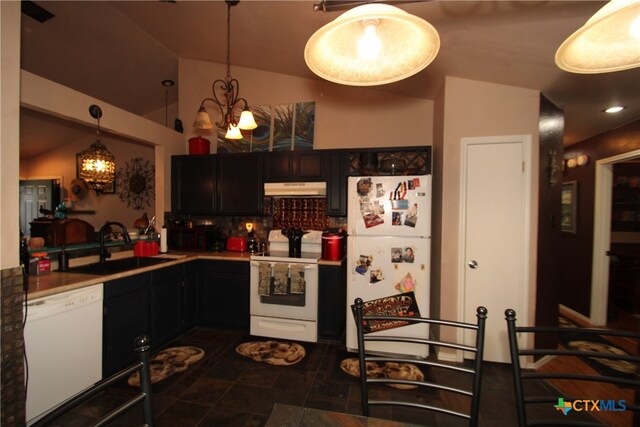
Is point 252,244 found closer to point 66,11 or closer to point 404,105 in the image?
point 404,105

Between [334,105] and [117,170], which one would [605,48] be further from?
[117,170]

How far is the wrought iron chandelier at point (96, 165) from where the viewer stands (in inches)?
90.6

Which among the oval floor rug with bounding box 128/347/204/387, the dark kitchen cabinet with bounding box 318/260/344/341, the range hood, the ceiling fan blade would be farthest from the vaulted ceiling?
the oval floor rug with bounding box 128/347/204/387

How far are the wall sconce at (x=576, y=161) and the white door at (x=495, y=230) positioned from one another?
194 cm

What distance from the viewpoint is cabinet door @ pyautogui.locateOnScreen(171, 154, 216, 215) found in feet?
11.2

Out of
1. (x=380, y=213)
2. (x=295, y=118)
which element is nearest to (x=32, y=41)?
(x=295, y=118)

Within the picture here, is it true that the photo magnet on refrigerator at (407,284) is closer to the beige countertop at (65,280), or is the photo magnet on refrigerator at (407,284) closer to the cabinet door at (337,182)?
the beige countertop at (65,280)

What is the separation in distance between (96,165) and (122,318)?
131 cm

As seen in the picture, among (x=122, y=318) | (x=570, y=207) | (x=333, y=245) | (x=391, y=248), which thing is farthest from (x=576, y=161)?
(x=122, y=318)

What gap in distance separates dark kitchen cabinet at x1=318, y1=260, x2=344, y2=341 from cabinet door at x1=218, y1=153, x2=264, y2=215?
3.78 ft

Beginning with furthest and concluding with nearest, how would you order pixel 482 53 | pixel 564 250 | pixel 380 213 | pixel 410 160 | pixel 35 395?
pixel 564 250 → pixel 410 160 → pixel 380 213 → pixel 482 53 → pixel 35 395

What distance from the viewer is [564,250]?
149 inches

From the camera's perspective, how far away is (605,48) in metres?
0.75

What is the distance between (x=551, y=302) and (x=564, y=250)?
181 centimetres
